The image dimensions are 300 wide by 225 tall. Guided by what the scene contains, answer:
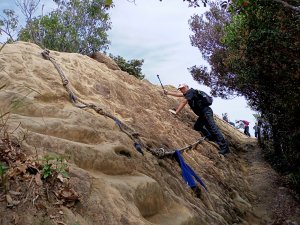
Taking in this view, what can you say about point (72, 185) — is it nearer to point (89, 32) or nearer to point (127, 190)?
point (127, 190)

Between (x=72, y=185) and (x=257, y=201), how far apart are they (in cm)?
666

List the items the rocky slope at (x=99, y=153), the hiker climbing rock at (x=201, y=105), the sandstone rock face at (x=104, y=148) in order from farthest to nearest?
the hiker climbing rock at (x=201, y=105) < the sandstone rock face at (x=104, y=148) < the rocky slope at (x=99, y=153)

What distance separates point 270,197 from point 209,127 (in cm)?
246

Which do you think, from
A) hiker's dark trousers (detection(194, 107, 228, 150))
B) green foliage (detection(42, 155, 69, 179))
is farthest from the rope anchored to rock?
hiker's dark trousers (detection(194, 107, 228, 150))

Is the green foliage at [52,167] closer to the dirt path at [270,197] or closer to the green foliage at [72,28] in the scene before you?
the dirt path at [270,197]

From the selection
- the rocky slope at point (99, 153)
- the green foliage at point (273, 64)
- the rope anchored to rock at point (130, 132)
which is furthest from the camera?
the green foliage at point (273, 64)

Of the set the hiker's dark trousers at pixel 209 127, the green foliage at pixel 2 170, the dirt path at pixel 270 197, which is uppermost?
the hiker's dark trousers at pixel 209 127

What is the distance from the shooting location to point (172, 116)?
10.5 metres

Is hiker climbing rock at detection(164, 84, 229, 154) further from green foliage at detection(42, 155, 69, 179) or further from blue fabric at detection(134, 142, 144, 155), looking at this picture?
green foliage at detection(42, 155, 69, 179)

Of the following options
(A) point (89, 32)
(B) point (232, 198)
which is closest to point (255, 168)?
(B) point (232, 198)

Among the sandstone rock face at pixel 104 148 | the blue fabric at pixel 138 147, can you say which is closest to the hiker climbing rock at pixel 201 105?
the sandstone rock face at pixel 104 148

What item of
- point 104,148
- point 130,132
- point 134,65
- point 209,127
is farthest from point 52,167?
point 134,65

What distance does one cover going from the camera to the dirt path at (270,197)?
8.01m

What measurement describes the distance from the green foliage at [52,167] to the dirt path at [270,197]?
542cm
